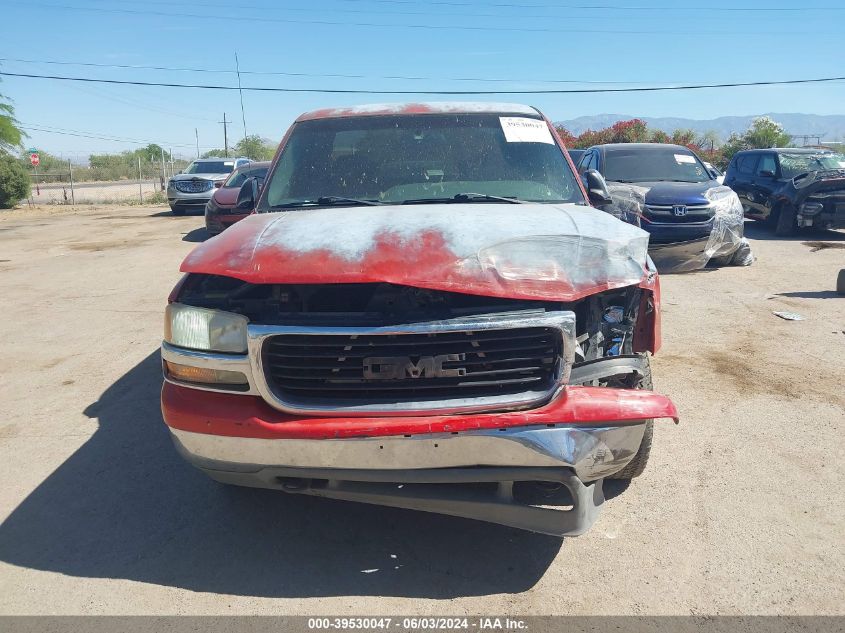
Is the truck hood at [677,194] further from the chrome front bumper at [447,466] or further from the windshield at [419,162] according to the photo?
the chrome front bumper at [447,466]

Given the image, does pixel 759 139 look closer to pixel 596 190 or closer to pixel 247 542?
pixel 596 190

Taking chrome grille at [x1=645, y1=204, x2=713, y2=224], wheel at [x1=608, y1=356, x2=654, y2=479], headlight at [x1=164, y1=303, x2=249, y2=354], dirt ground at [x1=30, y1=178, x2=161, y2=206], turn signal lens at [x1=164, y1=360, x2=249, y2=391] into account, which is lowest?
dirt ground at [x1=30, y1=178, x2=161, y2=206]

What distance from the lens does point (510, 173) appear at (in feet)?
13.1

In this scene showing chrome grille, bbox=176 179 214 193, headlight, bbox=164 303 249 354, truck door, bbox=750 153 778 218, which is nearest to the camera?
headlight, bbox=164 303 249 354

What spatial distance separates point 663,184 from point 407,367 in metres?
8.03

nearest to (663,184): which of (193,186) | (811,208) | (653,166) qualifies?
(653,166)

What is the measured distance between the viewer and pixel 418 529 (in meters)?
3.10

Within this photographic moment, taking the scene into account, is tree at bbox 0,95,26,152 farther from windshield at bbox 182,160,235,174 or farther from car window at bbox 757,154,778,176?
car window at bbox 757,154,778,176

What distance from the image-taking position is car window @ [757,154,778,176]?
13023 mm

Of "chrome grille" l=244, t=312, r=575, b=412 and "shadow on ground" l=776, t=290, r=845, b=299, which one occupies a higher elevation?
"chrome grille" l=244, t=312, r=575, b=412

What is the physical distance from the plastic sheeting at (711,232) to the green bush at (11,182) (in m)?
24.7

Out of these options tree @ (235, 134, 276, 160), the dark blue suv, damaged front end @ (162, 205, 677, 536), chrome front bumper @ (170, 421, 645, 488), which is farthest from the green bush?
tree @ (235, 134, 276, 160)

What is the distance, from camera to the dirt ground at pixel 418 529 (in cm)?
264

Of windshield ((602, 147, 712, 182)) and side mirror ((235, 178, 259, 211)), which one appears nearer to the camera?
side mirror ((235, 178, 259, 211))
